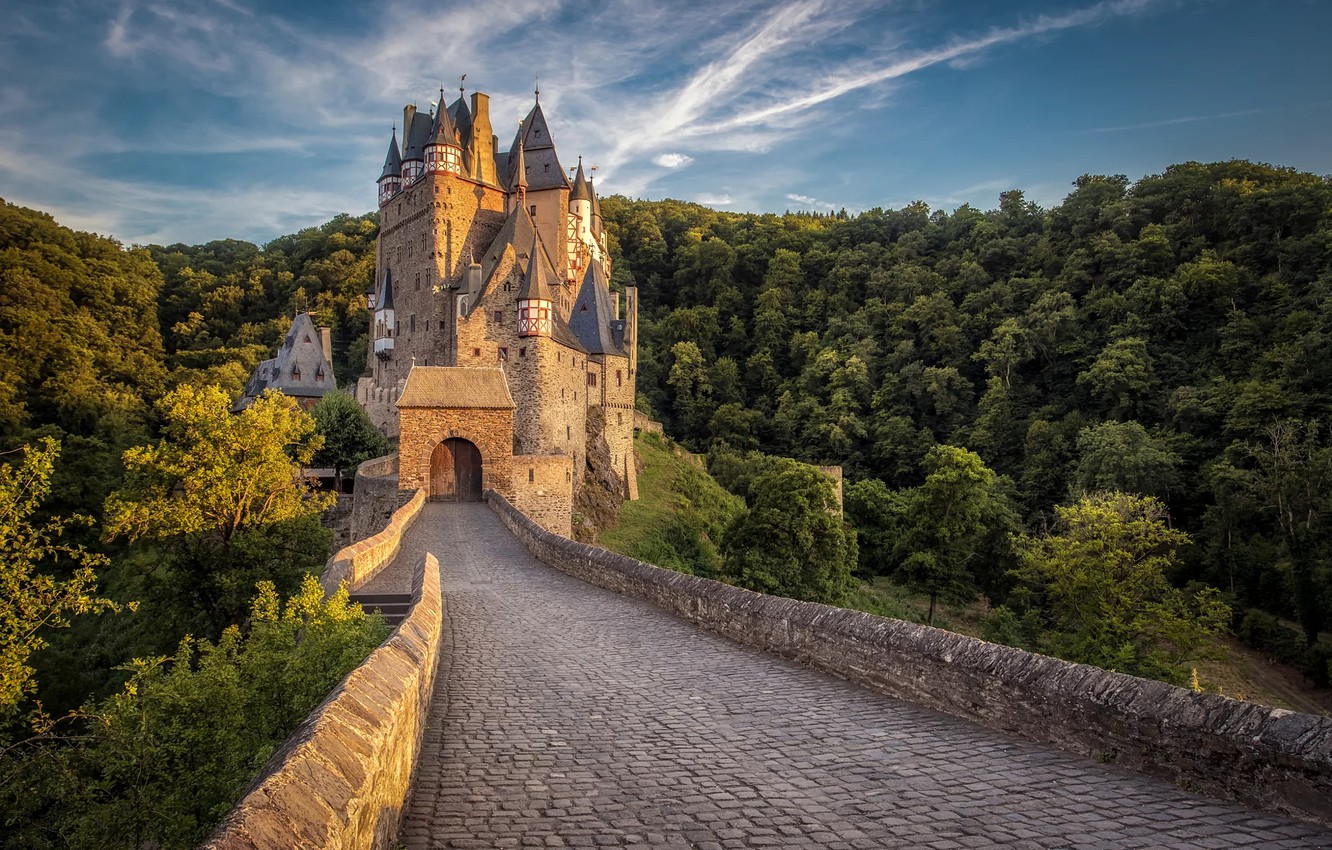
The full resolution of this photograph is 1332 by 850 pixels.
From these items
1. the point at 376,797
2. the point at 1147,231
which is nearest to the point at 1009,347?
the point at 1147,231

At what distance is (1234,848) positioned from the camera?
3824 millimetres

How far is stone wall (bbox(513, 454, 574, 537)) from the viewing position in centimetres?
2741

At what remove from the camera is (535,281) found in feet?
115

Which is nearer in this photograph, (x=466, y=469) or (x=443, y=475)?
(x=443, y=475)

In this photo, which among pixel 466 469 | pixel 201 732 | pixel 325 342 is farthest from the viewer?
pixel 325 342

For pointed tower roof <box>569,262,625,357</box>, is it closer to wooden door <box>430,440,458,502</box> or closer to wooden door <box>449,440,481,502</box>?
wooden door <box>449,440,481,502</box>

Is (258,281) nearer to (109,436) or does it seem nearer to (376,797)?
(109,436)

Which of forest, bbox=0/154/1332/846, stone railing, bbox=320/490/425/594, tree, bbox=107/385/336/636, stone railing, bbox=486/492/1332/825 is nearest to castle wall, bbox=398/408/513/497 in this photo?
forest, bbox=0/154/1332/846

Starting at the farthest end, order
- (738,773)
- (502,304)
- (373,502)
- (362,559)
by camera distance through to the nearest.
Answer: (502,304)
(373,502)
(362,559)
(738,773)

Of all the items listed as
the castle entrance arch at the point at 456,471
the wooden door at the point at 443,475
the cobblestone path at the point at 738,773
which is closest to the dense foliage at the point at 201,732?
the cobblestone path at the point at 738,773

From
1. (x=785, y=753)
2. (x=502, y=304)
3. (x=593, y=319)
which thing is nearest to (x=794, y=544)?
(x=502, y=304)

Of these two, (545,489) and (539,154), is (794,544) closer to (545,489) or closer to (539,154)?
(545,489)

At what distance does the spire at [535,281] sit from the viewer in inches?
1373

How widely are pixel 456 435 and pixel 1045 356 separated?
47.5m
